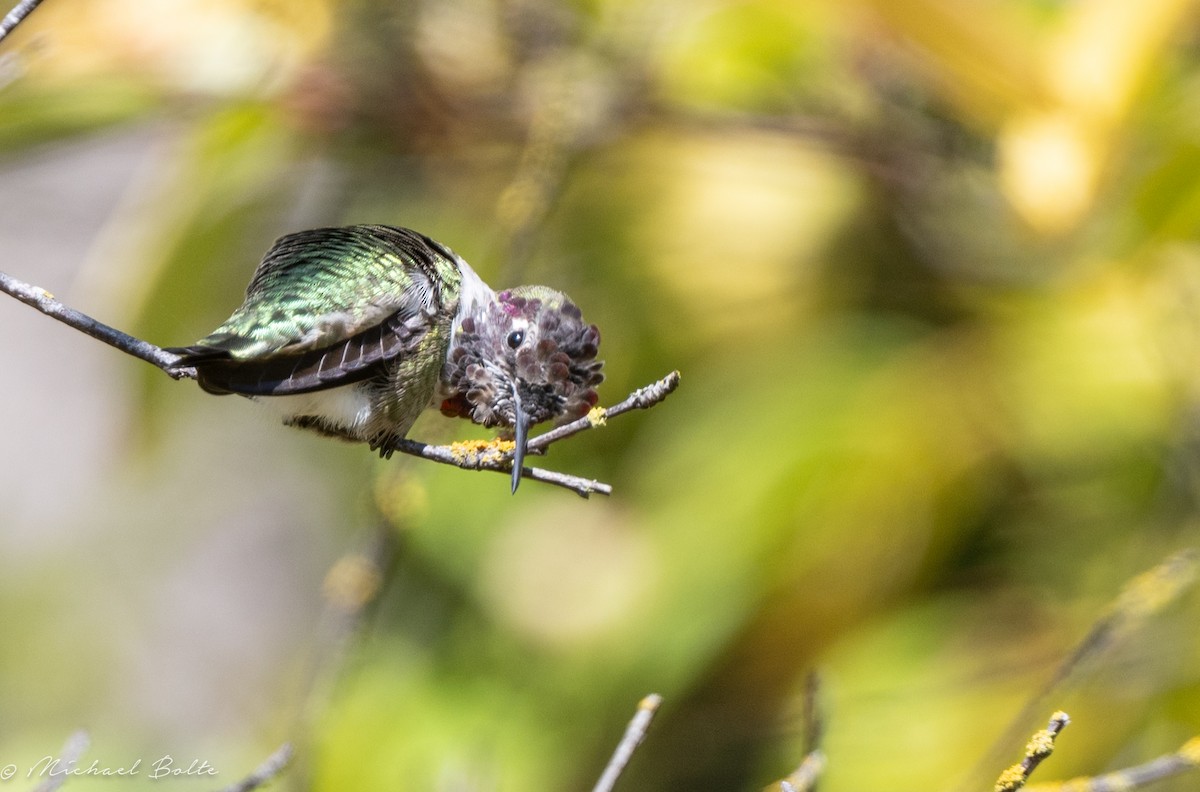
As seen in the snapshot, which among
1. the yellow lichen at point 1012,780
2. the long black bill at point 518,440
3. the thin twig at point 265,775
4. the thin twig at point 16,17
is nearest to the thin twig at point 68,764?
the thin twig at point 265,775

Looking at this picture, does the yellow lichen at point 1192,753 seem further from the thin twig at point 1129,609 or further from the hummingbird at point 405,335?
the hummingbird at point 405,335

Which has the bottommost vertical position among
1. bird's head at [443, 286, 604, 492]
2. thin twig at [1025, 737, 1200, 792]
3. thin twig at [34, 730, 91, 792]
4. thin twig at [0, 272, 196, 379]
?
thin twig at [1025, 737, 1200, 792]

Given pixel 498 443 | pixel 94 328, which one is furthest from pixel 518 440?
pixel 94 328

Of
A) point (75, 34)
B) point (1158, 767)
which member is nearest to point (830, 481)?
point (1158, 767)

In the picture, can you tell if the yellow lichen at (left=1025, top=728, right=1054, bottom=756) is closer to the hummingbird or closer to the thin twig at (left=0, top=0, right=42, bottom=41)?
the hummingbird

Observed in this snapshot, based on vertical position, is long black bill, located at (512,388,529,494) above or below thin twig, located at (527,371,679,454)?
above

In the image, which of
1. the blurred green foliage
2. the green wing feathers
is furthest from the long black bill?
the blurred green foliage
